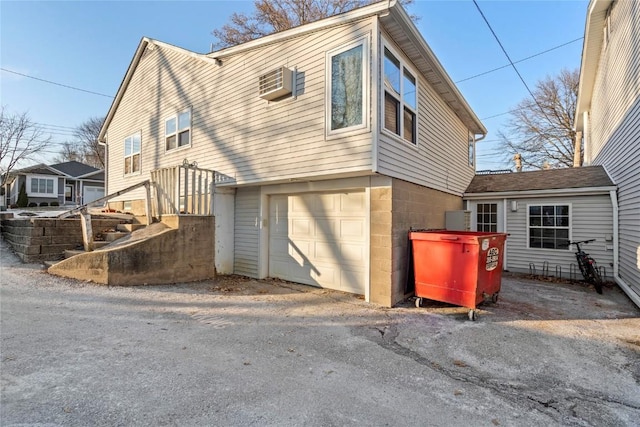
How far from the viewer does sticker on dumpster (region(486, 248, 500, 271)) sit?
495 centimetres

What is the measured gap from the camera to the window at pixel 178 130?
874 cm

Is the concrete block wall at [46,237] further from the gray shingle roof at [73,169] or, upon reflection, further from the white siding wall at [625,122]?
the gray shingle roof at [73,169]

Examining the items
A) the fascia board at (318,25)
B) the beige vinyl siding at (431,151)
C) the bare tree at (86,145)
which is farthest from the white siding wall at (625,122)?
the bare tree at (86,145)

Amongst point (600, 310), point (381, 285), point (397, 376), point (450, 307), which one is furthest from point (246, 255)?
point (600, 310)

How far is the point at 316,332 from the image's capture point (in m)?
4.07

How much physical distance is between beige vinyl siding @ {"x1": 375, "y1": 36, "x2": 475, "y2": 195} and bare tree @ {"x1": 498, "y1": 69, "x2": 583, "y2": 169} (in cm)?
1600

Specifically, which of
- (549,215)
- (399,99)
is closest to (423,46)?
(399,99)

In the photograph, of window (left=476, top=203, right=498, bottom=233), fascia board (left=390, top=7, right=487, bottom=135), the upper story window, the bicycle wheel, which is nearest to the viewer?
fascia board (left=390, top=7, right=487, bottom=135)

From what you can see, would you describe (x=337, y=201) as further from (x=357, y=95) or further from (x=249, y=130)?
(x=249, y=130)

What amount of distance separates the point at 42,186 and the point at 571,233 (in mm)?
32641

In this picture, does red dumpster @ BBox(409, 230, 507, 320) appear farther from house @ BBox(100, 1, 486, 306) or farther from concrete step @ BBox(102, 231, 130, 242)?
concrete step @ BBox(102, 231, 130, 242)

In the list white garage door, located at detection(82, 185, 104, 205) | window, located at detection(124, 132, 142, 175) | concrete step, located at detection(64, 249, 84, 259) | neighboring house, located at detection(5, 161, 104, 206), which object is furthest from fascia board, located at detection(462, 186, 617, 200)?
white garage door, located at detection(82, 185, 104, 205)

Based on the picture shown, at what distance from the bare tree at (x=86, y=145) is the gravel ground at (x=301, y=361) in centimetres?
3625

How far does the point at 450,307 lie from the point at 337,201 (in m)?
2.80
